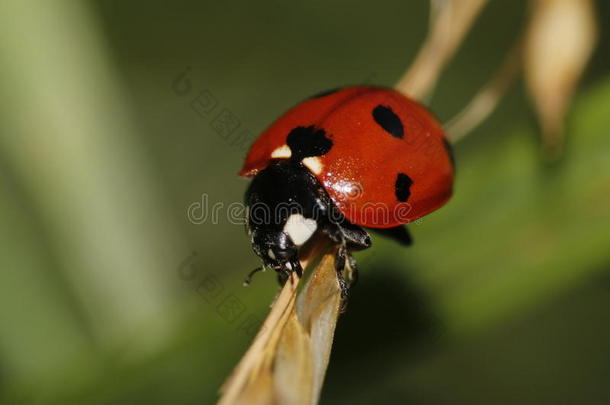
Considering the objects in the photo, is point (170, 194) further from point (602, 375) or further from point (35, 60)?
point (602, 375)

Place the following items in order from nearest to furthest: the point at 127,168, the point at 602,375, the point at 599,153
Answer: the point at 599,153 < the point at 127,168 < the point at 602,375

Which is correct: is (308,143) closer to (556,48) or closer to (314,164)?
(314,164)

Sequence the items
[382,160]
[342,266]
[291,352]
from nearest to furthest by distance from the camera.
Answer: [291,352] → [342,266] → [382,160]

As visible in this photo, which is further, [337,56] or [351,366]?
[337,56]

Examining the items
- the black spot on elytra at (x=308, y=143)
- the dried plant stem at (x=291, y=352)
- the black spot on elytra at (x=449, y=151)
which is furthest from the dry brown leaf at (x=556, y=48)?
the dried plant stem at (x=291, y=352)

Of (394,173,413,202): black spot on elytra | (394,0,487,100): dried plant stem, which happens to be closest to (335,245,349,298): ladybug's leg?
(394,173,413,202): black spot on elytra

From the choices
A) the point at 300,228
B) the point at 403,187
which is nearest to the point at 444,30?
the point at 403,187

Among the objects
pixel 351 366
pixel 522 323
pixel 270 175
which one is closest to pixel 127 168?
pixel 270 175
